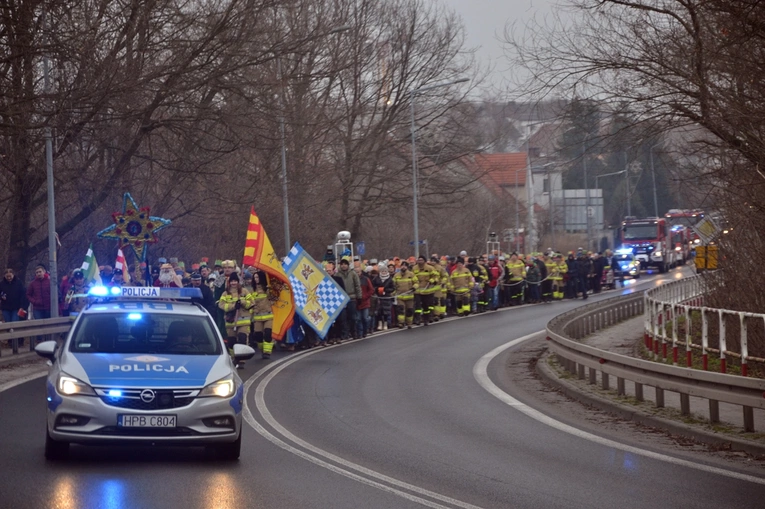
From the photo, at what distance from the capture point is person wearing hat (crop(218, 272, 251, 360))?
2058 cm

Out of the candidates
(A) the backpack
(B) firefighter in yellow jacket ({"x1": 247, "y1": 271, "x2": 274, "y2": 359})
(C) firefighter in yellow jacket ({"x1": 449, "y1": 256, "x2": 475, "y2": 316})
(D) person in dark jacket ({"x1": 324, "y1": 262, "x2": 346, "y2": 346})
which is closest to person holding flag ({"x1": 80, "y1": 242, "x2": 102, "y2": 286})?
(B) firefighter in yellow jacket ({"x1": 247, "y1": 271, "x2": 274, "y2": 359})

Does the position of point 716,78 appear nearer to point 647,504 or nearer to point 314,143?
point 647,504

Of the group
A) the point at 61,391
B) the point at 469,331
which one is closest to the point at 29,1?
the point at 61,391

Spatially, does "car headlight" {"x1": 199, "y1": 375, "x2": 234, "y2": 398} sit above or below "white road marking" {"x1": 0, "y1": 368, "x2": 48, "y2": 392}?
above

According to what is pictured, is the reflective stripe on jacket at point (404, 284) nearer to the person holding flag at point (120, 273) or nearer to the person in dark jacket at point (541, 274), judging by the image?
the person holding flag at point (120, 273)

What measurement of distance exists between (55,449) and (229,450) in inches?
58.6

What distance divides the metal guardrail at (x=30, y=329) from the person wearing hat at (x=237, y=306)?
116 inches

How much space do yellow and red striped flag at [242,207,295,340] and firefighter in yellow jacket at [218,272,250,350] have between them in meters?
0.75

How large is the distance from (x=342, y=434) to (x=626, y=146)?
8.26 metres

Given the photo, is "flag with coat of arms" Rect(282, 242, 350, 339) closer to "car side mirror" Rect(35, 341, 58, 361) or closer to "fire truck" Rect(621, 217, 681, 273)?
"car side mirror" Rect(35, 341, 58, 361)

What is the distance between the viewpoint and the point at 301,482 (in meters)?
→ 9.26

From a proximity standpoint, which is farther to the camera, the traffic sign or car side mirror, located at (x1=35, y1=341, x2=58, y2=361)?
the traffic sign

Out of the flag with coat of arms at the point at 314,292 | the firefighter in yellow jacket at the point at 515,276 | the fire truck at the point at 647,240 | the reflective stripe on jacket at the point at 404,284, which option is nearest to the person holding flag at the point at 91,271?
the flag with coat of arms at the point at 314,292

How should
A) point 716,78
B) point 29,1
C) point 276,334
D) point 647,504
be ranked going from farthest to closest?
point 276,334
point 716,78
point 29,1
point 647,504
